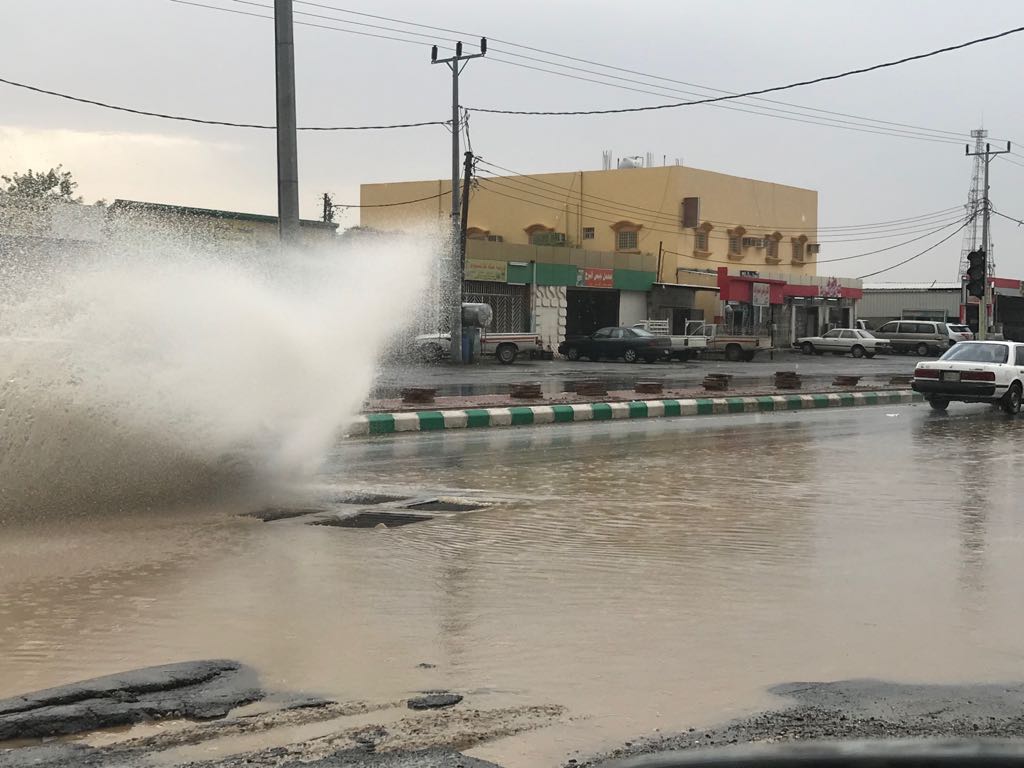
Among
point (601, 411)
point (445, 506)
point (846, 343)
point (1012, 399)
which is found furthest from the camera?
point (846, 343)

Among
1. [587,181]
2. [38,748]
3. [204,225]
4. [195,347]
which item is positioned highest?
[587,181]

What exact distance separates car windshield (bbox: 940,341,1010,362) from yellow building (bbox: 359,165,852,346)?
24082mm

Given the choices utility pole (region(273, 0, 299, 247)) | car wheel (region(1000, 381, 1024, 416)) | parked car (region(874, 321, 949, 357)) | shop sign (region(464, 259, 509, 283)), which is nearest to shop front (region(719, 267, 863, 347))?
parked car (region(874, 321, 949, 357))

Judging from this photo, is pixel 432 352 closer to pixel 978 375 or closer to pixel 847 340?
pixel 978 375

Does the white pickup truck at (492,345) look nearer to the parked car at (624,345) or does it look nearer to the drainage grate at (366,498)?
the parked car at (624,345)

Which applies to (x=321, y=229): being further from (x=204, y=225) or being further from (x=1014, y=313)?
(x=1014, y=313)

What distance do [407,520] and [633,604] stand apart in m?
3.06

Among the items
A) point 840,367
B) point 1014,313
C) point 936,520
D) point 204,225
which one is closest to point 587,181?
point 840,367

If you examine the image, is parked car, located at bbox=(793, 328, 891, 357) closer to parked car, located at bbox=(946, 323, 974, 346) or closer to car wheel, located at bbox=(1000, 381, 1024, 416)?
parked car, located at bbox=(946, 323, 974, 346)

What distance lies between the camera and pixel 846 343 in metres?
55.2

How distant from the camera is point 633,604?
6.02m

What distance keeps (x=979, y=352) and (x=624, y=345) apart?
21683 millimetres

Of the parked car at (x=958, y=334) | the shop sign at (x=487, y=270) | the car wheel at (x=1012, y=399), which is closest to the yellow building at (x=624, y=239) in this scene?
the shop sign at (x=487, y=270)

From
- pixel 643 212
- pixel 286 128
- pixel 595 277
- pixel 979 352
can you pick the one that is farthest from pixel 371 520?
pixel 643 212
